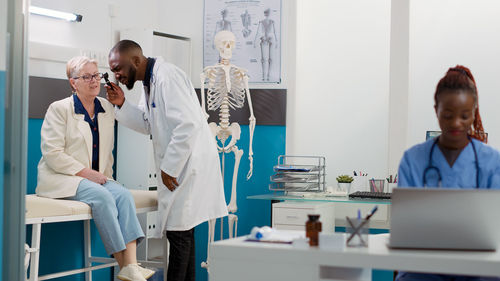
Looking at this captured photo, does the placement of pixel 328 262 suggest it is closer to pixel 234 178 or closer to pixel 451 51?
pixel 234 178

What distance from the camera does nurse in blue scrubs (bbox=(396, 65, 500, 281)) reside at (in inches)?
81.1

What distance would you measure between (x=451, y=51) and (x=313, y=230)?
301 centimetres

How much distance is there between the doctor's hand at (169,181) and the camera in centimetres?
354

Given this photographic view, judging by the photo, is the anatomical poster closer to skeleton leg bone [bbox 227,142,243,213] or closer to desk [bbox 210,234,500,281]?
skeleton leg bone [bbox 227,142,243,213]

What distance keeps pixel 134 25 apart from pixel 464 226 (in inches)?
144

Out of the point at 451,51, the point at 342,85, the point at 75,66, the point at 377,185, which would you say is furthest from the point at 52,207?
the point at 451,51

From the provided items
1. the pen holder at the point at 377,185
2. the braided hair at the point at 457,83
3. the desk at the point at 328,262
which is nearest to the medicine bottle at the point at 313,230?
the desk at the point at 328,262

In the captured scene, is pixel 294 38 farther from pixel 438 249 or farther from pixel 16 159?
pixel 438 249

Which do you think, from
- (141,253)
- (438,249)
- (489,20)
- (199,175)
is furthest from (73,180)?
(489,20)

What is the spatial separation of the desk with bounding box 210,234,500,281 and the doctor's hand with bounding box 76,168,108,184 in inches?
76.6

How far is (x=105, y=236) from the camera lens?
11.8 ft

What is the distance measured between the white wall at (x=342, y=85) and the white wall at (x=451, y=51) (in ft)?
0.70

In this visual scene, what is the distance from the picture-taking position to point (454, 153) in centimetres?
218

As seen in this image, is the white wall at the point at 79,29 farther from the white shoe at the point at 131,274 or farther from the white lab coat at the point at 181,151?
the white shoe at the point at 131,274
